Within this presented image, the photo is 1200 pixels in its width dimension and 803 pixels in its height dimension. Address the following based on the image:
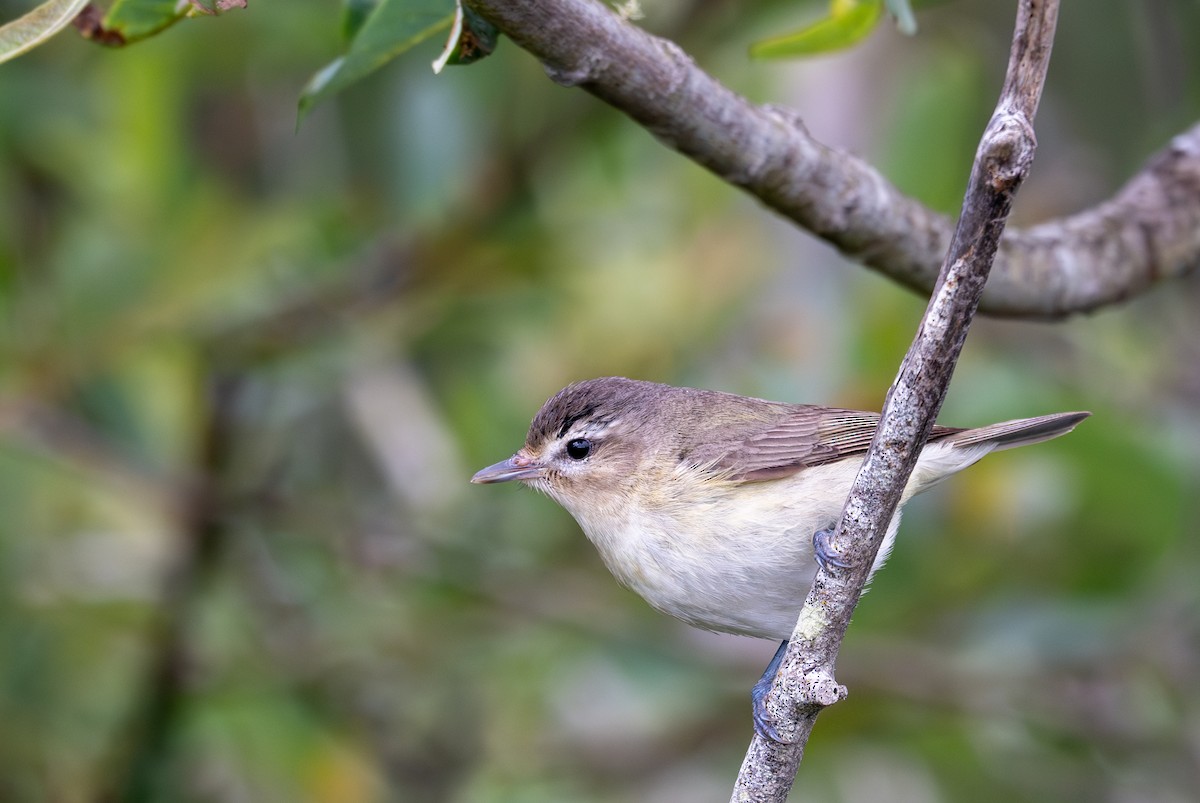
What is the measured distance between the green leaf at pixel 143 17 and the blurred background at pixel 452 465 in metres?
2.41

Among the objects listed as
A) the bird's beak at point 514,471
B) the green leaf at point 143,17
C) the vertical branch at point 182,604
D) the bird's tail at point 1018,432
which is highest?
the green leaf at point 143,17

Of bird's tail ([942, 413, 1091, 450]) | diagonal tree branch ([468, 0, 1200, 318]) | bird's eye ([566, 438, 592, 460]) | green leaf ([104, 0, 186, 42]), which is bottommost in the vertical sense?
bird's eye ([566, 438, 592, 460])

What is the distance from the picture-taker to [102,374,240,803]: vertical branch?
16.2 feet

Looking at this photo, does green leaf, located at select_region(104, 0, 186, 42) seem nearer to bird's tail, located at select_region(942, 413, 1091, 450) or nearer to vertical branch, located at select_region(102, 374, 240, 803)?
bird's tail, located at select_region(942, 413, 1091, 450)

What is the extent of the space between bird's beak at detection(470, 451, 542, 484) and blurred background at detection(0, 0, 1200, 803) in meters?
1.34

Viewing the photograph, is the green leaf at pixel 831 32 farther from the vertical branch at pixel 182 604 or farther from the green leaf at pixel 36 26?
the vertical branch at pixel 182 604

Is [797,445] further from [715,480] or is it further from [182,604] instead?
[182,604]

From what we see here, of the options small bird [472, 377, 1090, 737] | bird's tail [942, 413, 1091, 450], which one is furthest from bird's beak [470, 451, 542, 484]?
bird's tail [942, 413, 1091, 450]

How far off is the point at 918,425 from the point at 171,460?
154 inches

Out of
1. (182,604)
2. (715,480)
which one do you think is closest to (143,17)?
(715,480)

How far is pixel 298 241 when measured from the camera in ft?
16.6

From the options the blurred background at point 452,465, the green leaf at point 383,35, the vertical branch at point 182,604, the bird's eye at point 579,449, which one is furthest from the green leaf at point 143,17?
the vertical branch at point 182,604

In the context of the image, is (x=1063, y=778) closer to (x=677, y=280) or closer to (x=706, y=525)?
(x=677, y=280)

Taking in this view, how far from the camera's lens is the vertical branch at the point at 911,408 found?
2014 mm
